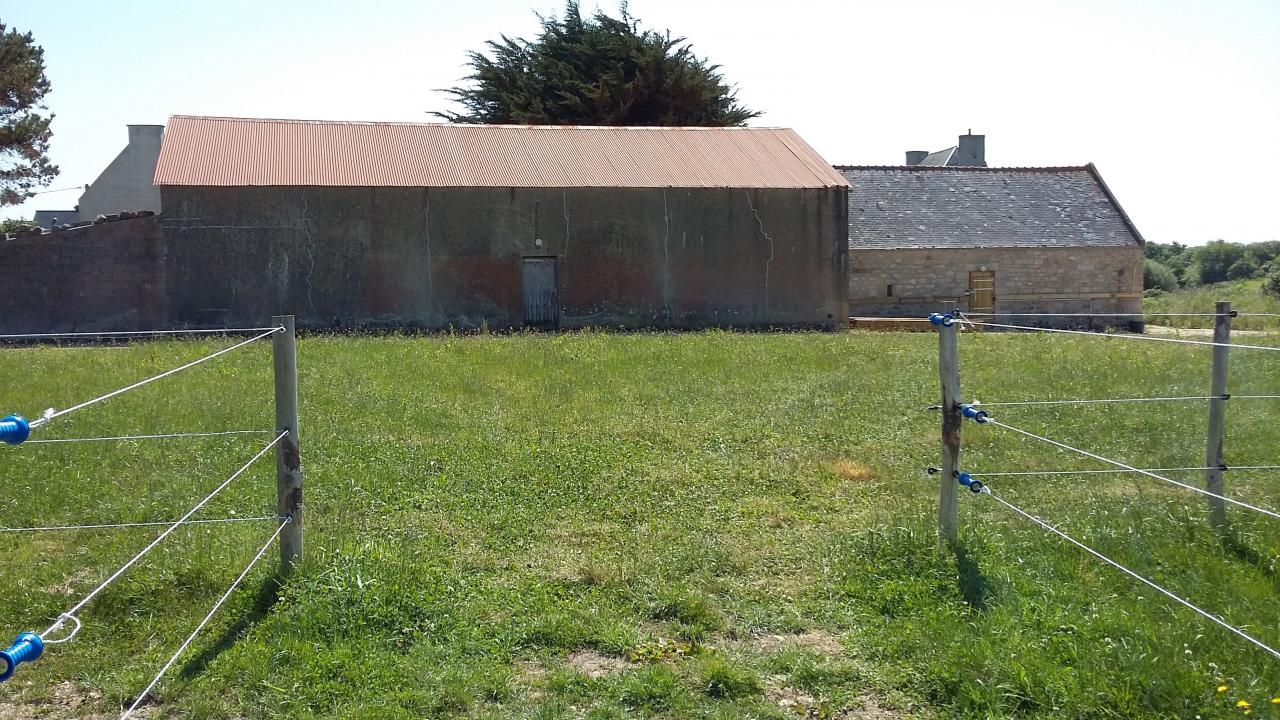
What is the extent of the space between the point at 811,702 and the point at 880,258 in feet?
84.3

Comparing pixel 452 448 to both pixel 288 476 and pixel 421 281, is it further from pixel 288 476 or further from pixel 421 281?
pixel 421 281

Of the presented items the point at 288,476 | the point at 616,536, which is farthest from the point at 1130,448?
the point at 288,476

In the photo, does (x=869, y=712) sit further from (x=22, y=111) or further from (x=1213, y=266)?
(x=1213, y=266)

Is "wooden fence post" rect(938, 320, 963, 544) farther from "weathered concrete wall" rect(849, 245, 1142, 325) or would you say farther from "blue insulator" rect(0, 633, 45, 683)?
"weathered concrete wall" rect(849, 245, 1142, 325)

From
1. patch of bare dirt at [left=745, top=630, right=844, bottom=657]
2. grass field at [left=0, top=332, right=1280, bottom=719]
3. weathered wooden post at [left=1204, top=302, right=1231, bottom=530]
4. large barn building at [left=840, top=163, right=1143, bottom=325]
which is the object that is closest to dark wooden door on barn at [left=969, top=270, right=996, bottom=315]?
large barn building at [left=840, top=163, right=1143, bottom=325]

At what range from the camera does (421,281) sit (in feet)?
78.8

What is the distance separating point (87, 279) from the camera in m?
22.8

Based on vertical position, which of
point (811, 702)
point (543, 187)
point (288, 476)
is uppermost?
point (543, 187)

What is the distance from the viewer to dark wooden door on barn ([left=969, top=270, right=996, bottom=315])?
29406 mm

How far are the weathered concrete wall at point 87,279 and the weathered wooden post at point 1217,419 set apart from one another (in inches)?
856

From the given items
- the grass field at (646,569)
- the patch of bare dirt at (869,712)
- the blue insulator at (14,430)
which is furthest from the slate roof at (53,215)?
the patch of bare dirt at (869,712)

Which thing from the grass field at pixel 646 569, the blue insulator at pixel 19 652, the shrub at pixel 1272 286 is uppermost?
the shrub at pixel 1272 286

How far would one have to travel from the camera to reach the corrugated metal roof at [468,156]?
23641 mm

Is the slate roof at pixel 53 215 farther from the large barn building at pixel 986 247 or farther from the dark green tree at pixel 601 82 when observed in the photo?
the large barn building at pixel 986 247
